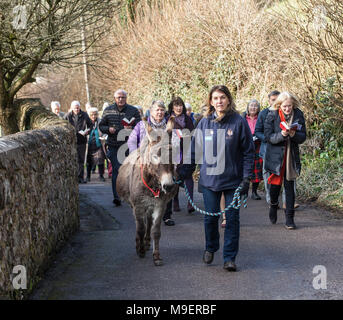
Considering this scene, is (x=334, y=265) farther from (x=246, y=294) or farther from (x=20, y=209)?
(x=20, y=209)

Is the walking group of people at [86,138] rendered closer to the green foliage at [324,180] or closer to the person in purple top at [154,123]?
the green foliage at [324,180]

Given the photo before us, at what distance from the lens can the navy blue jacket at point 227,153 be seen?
6.54 meters

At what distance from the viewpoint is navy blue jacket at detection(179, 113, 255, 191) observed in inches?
257

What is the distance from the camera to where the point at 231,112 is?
668 cm

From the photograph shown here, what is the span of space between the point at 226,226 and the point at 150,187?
121 centimetres

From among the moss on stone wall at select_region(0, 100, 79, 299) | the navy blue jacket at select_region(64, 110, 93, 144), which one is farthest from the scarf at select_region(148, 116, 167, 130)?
the navy blue jacket at select_region(64, 110, 93, 144)

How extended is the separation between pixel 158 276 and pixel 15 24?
816 centimetres

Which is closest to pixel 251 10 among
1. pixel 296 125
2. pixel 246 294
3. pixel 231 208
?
pixel 296 125

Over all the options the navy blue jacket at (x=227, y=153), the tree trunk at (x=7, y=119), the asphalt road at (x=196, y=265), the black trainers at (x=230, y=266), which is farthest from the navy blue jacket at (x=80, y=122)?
the black trainers at (x=230, y=266)

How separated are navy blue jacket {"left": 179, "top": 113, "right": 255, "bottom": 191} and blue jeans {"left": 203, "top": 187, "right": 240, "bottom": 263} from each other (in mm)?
124

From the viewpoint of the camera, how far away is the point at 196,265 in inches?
266

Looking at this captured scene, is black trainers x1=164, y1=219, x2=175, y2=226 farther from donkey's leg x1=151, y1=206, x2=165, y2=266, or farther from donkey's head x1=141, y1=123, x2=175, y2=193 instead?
donkey's head x1=141, y1=123, x2=175, y2=193

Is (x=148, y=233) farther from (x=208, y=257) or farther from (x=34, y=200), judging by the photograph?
(x=34, y=200)

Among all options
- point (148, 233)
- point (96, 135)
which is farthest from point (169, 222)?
point (96, 135)
